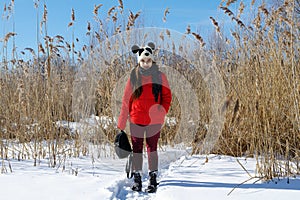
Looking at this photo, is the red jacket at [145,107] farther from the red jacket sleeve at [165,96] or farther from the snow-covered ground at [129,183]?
the snow-covered ground at [129,183]

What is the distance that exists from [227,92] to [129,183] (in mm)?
1525

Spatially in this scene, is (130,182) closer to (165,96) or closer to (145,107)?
(145,107)

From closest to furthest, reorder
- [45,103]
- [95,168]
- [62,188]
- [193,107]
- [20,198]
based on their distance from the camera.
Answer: [20,198], [62,188], [95,168], [45,103], [193,107]

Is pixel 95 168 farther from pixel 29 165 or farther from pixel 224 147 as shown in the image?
pixel 224 147

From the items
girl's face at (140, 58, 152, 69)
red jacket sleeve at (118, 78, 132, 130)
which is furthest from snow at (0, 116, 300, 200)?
girl's face at (140, 58, 152, 69)

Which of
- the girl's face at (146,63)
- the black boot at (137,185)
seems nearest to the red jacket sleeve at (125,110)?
the girl's face at (146,63)

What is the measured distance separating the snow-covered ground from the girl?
0.22 m

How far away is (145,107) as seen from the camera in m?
2.21

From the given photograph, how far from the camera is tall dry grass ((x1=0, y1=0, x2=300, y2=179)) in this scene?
200 centimetres

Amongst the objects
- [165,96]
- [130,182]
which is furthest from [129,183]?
[165,96]

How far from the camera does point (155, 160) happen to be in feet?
7.33

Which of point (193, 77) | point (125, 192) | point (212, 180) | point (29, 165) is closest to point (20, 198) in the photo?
point (125, 192)

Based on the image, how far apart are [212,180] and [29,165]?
1.64 m

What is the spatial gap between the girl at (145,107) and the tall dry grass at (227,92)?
547 millimetres
